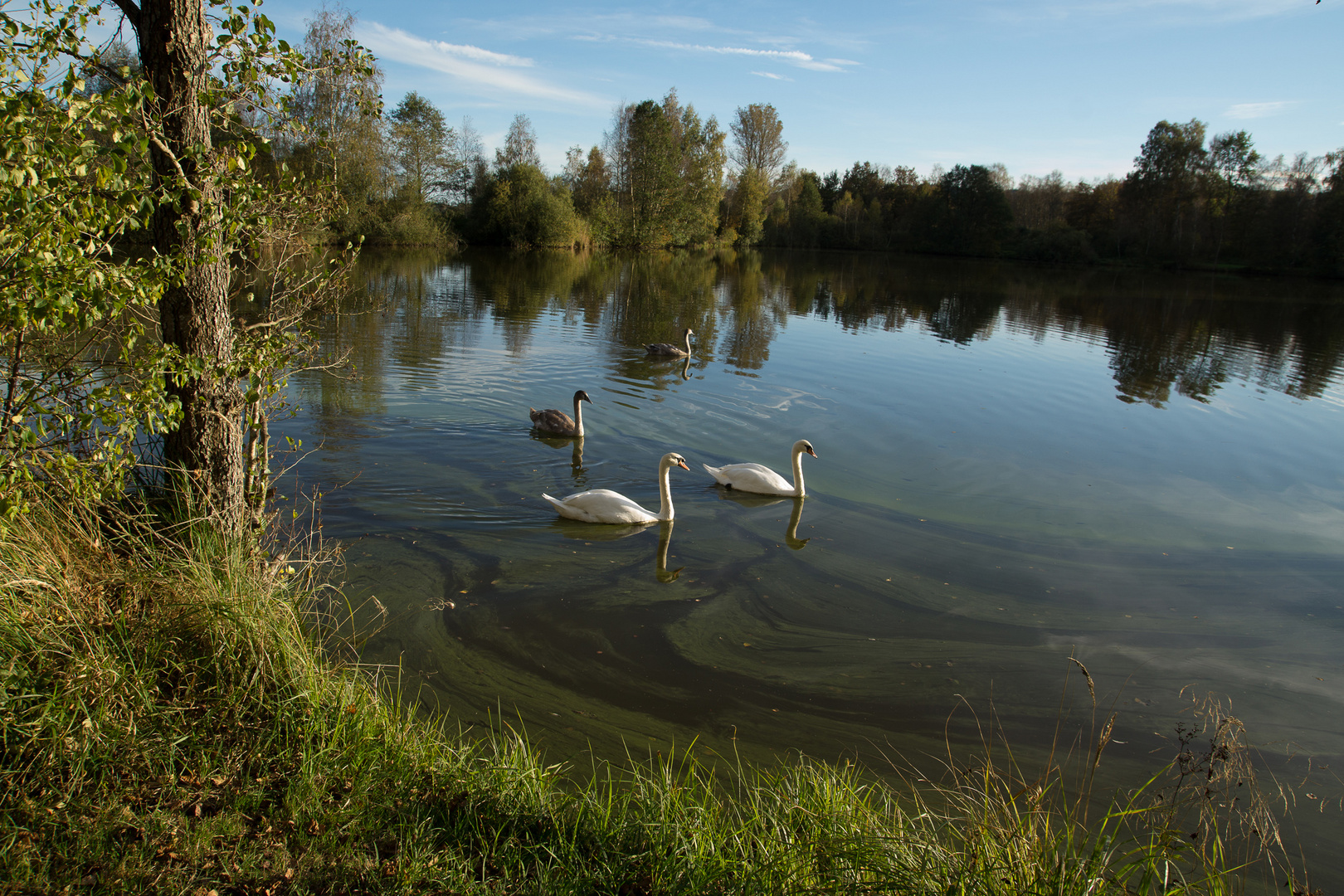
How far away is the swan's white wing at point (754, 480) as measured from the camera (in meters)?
8.26

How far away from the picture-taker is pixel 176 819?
2732 millimetres

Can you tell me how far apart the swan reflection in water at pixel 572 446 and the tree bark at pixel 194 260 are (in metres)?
4.58

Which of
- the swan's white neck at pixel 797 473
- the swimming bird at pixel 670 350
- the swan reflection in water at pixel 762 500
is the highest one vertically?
the swimming bird at pixel 670 350

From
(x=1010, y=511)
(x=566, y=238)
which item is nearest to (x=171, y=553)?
(x=1010, y=511)

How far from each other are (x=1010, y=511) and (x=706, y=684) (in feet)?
16.8

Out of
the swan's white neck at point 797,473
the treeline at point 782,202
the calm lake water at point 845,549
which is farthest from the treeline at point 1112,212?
the swan's white neck at point 797,473

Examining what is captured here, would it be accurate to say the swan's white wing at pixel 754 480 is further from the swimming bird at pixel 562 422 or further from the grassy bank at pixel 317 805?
the grassy bank at pixel 317 805

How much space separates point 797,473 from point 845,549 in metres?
1.48

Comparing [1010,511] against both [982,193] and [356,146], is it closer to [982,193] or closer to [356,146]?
[356,146]

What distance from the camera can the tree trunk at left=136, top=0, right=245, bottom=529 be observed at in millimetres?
3965

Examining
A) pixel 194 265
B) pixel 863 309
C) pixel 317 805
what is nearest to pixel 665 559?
pixel 317 805

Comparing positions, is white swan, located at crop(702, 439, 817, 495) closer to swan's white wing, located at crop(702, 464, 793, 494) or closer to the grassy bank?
swan's white wing, located at crop(702, 464, 793, 494)

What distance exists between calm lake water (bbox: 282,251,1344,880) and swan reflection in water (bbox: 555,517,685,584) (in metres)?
0.04

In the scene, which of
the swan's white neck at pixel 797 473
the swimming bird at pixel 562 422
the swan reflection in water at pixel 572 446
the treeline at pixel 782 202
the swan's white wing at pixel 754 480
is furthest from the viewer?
the treeline at pixel 782 202
